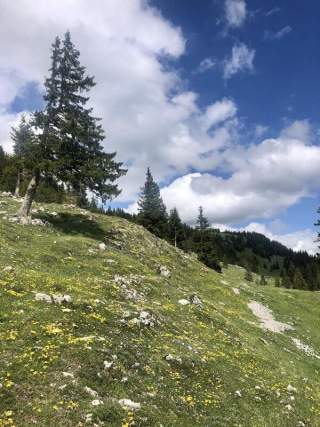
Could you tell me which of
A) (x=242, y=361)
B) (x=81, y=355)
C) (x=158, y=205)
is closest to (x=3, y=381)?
(x=81, y=355)

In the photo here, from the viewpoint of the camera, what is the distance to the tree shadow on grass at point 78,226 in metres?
44.3

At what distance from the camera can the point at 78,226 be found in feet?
157

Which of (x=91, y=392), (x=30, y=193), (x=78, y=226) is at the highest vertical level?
(x=30, y=193)

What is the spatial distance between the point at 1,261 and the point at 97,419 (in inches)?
615

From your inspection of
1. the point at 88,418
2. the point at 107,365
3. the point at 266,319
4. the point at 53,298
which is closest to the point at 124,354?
the point at 107,365

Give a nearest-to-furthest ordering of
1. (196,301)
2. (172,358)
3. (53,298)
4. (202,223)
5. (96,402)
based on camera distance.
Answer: (96,402) < (172,358) < (53,298) < (196,301) < (202,223)

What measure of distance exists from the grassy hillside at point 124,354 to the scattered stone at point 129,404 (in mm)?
55

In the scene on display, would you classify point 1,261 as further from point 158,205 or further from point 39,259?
point 158,205

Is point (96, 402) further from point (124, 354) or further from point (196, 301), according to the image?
point (196, 301)

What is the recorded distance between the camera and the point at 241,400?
1625 centimetres

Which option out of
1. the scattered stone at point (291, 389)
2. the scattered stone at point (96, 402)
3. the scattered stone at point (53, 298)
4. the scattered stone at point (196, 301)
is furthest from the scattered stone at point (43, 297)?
the scattered stone at point (196, 301)

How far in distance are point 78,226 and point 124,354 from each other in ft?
108

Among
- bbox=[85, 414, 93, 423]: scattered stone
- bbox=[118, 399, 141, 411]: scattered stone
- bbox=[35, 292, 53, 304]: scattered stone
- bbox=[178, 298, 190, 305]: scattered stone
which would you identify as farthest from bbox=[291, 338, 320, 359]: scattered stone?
bbox=[85, 414, 93, 423]: scattered stone

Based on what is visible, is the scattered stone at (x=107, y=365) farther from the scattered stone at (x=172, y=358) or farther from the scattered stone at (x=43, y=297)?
the scattered stone at (x=43, y=297)
